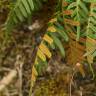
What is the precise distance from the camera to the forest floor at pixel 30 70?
5.47ft

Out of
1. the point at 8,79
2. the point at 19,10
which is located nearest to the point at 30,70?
the point at 8,79

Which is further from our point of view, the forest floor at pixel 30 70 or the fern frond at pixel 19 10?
the forest floor at pixel 30 70

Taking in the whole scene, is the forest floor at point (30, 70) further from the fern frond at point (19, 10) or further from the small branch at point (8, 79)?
the fern frond at point (19, 10)

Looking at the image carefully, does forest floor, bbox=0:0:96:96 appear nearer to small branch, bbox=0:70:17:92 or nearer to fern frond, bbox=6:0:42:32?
small branch, bbox=0:70:17:92

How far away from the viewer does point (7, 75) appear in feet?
5.89

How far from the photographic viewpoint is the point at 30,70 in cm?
178

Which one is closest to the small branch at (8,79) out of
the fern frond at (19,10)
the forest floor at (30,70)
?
the forest floor at (30,70)

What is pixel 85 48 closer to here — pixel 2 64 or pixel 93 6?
pixel 93 6

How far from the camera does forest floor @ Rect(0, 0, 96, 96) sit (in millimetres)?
1667

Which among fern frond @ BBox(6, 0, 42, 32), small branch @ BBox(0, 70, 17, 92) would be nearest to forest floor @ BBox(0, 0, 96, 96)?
small branch @ BBox(0, 70, 17, 92)

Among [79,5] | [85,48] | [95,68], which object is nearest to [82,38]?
[85,48]

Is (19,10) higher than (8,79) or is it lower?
higher

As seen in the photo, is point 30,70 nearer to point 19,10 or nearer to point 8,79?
point 8,79

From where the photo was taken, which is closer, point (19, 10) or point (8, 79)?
point (19, 10)
